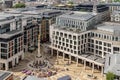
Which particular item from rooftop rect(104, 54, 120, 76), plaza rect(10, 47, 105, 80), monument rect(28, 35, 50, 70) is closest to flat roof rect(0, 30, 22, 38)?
plaza rect(10, 47, 105, 80)

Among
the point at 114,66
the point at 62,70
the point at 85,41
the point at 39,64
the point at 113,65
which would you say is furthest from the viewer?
the point at 85,41

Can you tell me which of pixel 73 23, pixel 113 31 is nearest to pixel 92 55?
pixel 113 31

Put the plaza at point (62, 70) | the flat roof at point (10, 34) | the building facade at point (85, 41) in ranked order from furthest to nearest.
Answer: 1. the building facade at point (85, 41)
2. the flat roof at point (10, 34)
3. the plaza at point (62, 70)

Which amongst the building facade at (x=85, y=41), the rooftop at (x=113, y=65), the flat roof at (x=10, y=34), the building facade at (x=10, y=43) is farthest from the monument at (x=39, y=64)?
the rooftop at (x=113, y=65)

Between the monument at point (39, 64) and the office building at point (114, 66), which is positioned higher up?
the office building at point (114, 66)

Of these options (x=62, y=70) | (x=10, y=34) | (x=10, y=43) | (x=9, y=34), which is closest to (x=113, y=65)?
(x=62, y=70)

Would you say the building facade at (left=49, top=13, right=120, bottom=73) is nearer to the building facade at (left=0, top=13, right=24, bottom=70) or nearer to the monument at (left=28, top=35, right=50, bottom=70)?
the monument at (left=28, top=35, right=50, bottom=70)

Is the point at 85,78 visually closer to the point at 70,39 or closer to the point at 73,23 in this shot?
the point at 70,39

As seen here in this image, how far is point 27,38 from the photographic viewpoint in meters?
165

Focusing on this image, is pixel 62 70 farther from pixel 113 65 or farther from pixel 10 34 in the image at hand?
pixel 113 65

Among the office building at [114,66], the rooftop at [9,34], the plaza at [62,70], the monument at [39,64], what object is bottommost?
the plaza at [62,70]

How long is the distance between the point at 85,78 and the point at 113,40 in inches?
1230

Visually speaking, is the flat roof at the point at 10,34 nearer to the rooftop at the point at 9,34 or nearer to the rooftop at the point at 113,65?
the rooftop at the point at 9,34

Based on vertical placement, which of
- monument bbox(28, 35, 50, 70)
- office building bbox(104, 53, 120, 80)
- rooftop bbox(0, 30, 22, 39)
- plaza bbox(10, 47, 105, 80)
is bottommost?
plaza bbox(10, 47, 105, 80)
